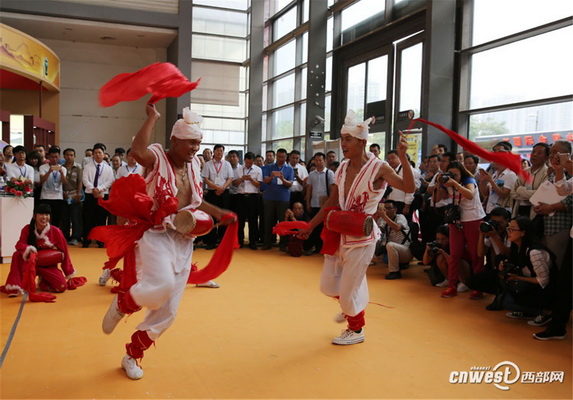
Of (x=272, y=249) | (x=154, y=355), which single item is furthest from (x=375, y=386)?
(x=272, y=249)

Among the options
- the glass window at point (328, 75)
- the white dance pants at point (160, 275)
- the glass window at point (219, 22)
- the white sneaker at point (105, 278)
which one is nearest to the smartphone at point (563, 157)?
the white dance pants at point (160, 275)

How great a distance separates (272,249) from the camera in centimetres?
919

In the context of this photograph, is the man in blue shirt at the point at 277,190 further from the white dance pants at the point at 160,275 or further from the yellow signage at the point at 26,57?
the yellow signage at the point at 26,57

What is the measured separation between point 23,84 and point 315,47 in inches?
357

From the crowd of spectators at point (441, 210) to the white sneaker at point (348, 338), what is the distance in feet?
5.03

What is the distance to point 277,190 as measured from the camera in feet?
29.2

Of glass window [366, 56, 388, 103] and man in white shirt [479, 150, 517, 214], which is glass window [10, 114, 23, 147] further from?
man in white shirt [479, 150, 517, 214]

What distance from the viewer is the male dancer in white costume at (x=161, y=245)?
3.01 meters

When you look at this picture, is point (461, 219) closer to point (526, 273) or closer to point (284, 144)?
point (526, 273)

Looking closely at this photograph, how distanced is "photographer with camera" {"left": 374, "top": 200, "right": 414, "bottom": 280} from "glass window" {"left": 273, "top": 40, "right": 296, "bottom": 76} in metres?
9.83

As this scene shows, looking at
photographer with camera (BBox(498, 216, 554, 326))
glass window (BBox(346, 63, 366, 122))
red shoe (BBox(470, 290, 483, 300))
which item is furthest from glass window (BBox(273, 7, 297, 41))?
photographer with camera (BBox(498, 216, 554, 326))

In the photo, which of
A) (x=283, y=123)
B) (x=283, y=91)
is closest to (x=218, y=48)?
(x=283, y=91)

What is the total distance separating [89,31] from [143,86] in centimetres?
1553

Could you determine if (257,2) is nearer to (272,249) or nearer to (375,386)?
(272,249)
